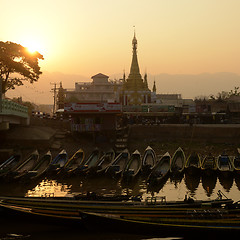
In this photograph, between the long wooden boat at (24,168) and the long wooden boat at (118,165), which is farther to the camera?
the long wooden boat at (118,165)

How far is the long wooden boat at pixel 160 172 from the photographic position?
100 ft

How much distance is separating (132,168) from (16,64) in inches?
902

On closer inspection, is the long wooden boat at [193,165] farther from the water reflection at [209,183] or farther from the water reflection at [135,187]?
the water reflection at [209,183]

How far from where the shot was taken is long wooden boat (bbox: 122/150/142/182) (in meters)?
31.8

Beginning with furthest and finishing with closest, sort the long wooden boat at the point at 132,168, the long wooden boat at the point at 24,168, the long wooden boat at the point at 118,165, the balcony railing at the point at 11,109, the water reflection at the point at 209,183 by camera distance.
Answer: the balcony railing at the point at 11,109 < the long wooden boat at the point at 118,165 < the long wooden boat at the point at 132,168 < the long wooden boat at the point at 24,168 < the water reflection at the point at 209,183

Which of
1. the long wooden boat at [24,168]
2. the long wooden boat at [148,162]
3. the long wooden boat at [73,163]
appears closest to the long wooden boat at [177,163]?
the long wooden boat at [148,162]

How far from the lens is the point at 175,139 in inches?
1905

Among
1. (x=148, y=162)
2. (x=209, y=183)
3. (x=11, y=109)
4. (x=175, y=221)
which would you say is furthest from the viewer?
(x=11, y=109)

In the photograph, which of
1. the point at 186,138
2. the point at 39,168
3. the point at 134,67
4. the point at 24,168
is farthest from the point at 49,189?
the point at 134,67

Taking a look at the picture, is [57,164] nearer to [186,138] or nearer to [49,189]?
[49,189]

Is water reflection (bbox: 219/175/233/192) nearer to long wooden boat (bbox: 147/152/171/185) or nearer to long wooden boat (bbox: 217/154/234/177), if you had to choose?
long wooden boat (bbox: 217/154/234/177)

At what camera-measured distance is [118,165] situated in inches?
1380

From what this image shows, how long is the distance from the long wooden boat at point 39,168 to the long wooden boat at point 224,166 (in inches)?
594

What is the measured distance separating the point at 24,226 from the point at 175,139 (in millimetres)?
30005
